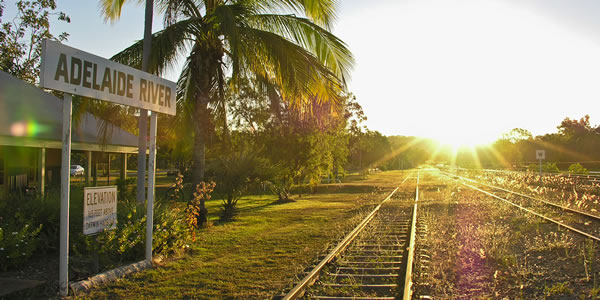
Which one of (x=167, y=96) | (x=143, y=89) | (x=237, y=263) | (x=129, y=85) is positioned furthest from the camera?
(x=237, y=263)

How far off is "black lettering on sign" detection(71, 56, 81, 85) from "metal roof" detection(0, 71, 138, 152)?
5419 millimetres

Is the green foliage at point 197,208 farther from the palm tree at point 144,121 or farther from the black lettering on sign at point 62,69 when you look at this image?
the black lettering on sign at point 62,69

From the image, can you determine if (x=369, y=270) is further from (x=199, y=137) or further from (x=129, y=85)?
(x=199, y=137)

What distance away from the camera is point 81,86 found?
19.6ft

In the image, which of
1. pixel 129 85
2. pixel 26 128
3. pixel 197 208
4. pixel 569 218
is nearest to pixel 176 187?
pixel 197 208

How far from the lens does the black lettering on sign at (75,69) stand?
5.85 meters

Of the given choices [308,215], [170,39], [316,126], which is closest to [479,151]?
[316,126]

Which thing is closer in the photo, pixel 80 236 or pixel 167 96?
pixel 80 236

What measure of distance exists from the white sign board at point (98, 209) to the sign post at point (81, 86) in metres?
0.54

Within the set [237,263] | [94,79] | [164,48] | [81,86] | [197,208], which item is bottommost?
[237,263]

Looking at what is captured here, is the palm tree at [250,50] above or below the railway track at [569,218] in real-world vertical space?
above

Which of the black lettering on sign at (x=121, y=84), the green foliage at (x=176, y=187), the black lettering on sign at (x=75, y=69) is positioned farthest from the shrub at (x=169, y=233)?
the black lettering on sign at (x=75, y=69)

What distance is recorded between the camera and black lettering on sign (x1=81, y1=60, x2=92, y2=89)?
6.03 metres

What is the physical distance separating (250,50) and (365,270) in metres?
5.78
